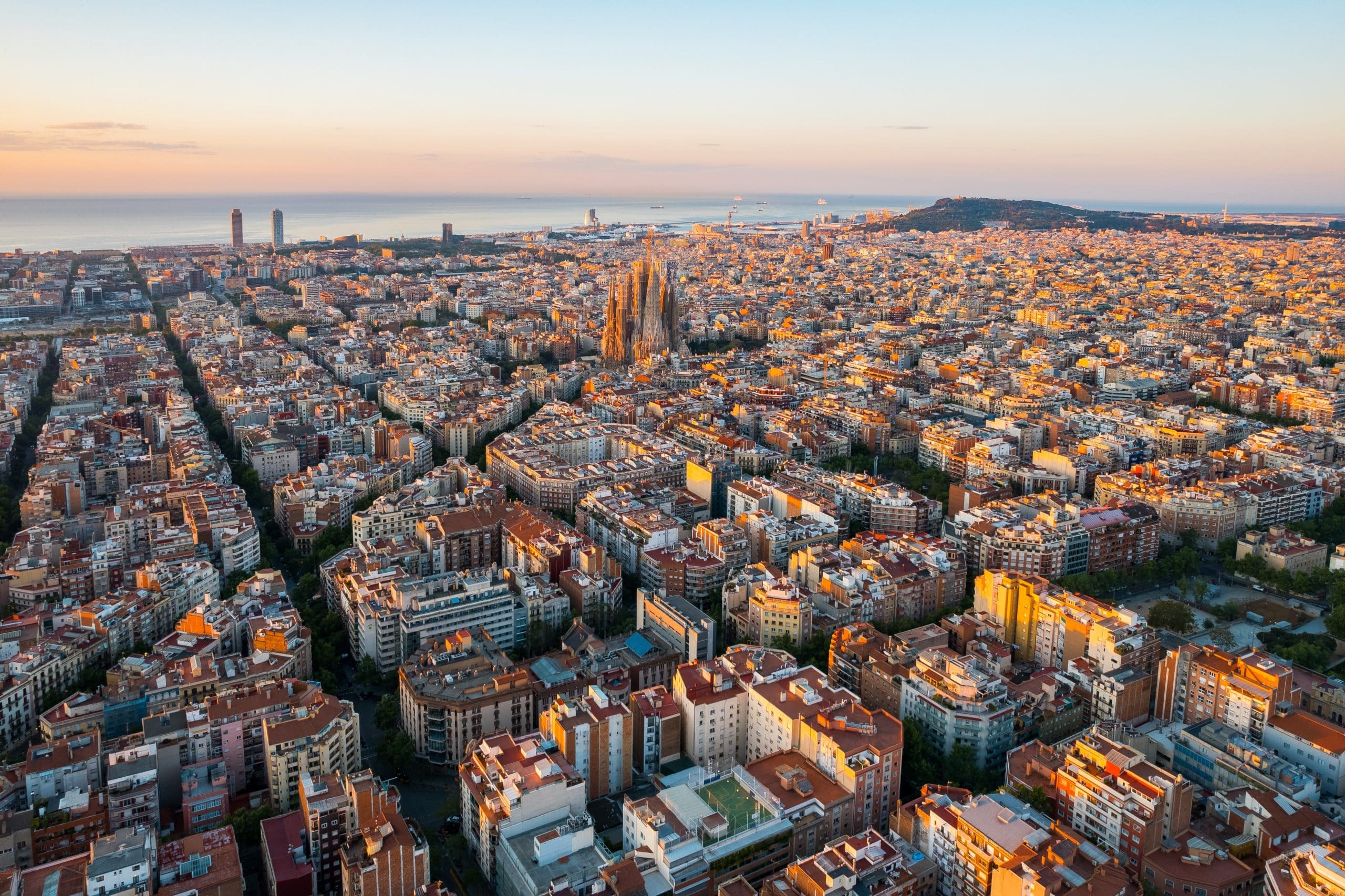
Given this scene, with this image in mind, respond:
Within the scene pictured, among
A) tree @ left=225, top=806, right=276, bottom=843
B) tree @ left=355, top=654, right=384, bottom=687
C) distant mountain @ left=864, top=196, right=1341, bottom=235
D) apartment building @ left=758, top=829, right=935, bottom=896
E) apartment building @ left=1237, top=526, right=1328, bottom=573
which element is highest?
distant mountain @ left=864, top=196, right=1341, bottom=235

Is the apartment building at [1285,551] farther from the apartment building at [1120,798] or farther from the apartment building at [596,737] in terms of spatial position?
the apartment building at [596,737]

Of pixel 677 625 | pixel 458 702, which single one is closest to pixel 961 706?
pixel 677 625

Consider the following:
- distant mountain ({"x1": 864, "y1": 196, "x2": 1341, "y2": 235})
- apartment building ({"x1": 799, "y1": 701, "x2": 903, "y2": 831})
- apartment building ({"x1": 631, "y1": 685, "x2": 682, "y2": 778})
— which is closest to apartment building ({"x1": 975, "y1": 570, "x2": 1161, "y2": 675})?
apartment building ({"x1": 799, "y1": 701, "x2": 903, "y2": 831})

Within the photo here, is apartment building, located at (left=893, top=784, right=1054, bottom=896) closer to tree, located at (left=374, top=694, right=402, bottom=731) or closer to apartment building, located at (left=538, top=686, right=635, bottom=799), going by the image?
apartment building, located at (left=538, top=686, right=635, bottom=799)

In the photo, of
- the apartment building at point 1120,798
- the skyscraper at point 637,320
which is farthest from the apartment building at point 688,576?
the skyscraper at point 637,320

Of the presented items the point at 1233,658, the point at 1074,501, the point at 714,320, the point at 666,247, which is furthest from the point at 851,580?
the point at 666,247

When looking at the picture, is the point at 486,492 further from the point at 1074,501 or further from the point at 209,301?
the point at 209,301
